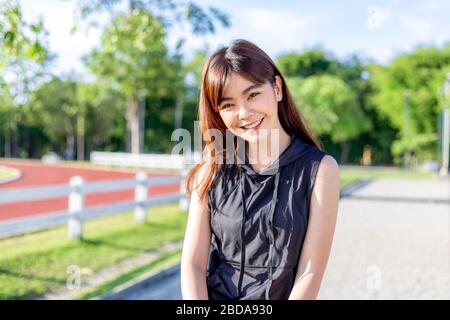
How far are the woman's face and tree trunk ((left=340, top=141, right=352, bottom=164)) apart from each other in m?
43.5

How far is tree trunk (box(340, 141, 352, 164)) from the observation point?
44.2 meters

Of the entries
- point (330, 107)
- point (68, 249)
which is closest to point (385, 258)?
point (68, 249)

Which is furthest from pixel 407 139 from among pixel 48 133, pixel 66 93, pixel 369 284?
pixel 369 284

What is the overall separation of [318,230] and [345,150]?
43686mm

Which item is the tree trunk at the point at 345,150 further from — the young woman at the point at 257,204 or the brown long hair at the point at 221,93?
the young woman at the point at 257,204

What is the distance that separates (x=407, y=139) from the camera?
3691 centimetres

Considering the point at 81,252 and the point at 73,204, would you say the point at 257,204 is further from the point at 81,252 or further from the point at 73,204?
the point at 73,204

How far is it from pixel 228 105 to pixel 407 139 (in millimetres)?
37418

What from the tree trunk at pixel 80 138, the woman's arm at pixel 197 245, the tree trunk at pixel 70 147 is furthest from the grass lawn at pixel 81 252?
the tree trunk at pixel 70 147

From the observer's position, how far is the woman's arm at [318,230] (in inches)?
64.7

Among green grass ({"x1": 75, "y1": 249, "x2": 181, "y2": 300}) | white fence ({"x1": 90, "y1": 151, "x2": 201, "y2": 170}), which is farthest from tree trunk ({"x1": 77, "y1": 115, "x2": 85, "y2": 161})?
green grass ({"x1": 75, "y1": 249, "x2": 181, "y2": 300})

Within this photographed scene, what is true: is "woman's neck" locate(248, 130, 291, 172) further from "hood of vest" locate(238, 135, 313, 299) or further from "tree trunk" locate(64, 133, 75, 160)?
"tree trunk" locate(64, 133, 75, 160)

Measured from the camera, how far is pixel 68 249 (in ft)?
22.4
